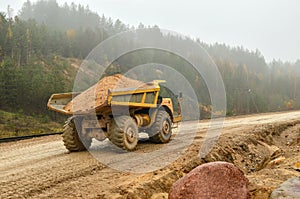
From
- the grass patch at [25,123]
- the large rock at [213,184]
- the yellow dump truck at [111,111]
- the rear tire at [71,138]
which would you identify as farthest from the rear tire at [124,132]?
the grass patch at [25,123]

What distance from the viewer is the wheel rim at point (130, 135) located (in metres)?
8.09

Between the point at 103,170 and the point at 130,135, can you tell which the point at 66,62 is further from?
the point at 103,170

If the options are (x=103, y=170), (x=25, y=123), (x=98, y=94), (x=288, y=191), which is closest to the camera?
(x=288, y=191)

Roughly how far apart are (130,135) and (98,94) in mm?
1281

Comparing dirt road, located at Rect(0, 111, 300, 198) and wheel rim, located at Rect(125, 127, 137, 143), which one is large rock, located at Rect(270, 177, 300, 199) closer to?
dirt road, located at Rect(0, 111, 300, 198)

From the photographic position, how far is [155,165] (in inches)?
273

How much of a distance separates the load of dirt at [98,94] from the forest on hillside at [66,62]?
179cm

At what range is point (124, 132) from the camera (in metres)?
7.93

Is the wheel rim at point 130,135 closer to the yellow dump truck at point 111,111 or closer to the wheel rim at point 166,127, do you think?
the yellow dump truck at point 111,111

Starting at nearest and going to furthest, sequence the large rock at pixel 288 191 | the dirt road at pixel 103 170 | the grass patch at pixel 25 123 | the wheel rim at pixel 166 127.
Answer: the large rock at pixel 288 191 → the dirt road at pixel 103 170 → the wheel rim at pixel 166 127 → the grass patch at pixel 25 123

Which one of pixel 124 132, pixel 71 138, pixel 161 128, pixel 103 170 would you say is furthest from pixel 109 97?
pixel 161 128

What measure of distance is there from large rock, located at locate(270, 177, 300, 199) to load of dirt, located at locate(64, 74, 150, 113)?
4347 mm

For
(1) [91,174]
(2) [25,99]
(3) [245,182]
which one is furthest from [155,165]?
(2) [25,99]

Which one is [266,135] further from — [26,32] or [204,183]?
[26,32]
